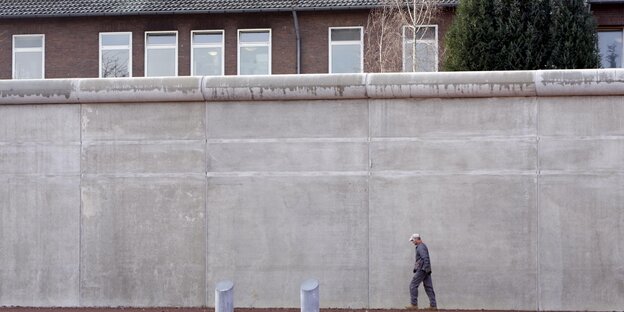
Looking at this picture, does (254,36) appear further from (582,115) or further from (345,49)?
(582,115)

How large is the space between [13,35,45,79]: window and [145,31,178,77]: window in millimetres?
3924

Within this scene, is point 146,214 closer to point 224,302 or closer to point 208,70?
point 224,302

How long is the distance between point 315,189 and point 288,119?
1449 mm

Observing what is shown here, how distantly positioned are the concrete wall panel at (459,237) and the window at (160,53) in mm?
15361

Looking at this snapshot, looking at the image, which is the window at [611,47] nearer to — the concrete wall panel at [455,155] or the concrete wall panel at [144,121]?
the concrete wall panel at [455,155]

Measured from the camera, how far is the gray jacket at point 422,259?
49.4 ft

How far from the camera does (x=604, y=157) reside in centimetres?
1578

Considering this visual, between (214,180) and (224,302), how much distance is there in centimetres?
396

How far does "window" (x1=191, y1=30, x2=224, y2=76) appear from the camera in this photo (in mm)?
29516

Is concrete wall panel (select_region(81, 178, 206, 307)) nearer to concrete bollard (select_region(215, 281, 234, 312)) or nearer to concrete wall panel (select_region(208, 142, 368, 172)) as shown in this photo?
concrete wall panel (select_region(208, 142, 368, 172))

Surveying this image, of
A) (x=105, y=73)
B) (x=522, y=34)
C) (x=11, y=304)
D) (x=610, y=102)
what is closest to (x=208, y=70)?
(x=105, y=73)

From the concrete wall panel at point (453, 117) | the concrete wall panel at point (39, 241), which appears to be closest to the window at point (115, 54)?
the concrete wall panel at point (39, 241)

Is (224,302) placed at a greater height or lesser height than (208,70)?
lesser

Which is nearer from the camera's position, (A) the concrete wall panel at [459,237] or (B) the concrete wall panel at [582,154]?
(B) the concrete wall panel at [582,154]
